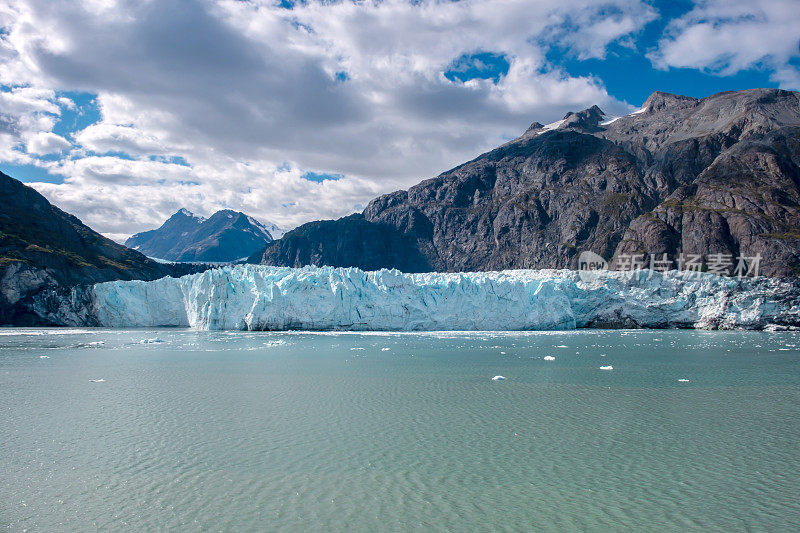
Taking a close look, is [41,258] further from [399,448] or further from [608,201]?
[608,201]

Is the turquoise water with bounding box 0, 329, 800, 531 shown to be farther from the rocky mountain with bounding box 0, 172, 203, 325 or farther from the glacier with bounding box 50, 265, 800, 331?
the rocky mountain with bounding box 0, 172, 203, 325

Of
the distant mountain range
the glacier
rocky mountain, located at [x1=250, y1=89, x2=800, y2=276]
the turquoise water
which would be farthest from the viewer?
rocky mountain, located at [x1=250, y1=89, x2=800, y2=276]

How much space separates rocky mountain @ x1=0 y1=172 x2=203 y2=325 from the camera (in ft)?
158

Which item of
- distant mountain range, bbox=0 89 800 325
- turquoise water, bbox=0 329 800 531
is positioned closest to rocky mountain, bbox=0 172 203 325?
distant mountain range, bbox=0 89 800 325

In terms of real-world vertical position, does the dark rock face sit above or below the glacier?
above

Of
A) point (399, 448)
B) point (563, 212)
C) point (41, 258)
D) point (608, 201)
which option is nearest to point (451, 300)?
point (399, 448)

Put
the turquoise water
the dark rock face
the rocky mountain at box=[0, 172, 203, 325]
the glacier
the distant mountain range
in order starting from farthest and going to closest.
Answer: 1. the dark rock face
2. the distant mountain range
3. the rocky mountain at box=[0, 172, 203, 325]
4. the glacier
5. the turquoise water

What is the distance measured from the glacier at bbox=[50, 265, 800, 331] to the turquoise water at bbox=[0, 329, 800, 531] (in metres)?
18.8

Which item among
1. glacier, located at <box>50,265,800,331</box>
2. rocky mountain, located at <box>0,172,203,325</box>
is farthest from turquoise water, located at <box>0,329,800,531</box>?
rocky mountain, located at <box>0,172,203,325</box>

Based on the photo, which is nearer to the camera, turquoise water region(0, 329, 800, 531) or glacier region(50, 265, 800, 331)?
turquoise water region(0, 329, 800, 531)

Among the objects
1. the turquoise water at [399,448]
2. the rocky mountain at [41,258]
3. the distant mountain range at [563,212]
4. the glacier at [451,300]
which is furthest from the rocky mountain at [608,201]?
the turquoise water at [399,448]

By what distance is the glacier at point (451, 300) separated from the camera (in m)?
39.3

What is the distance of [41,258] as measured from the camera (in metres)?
53.0

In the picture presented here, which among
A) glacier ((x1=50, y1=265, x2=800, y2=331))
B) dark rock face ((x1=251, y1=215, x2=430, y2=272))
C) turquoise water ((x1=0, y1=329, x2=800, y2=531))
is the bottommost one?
turquoise water ((x1=0, y1=329, x2=800, y2=531))
